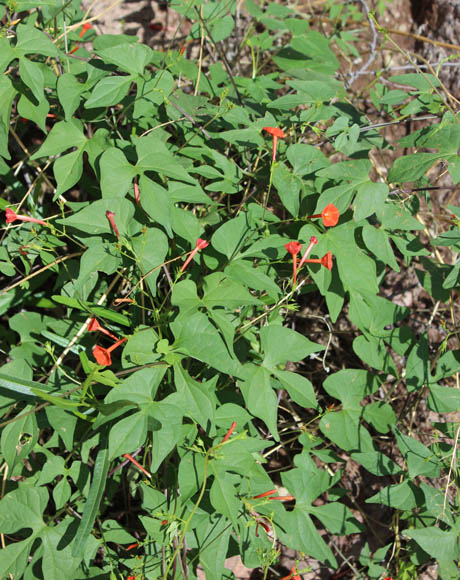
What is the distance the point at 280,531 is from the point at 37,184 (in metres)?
1.47

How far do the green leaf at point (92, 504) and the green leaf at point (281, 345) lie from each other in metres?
0.53

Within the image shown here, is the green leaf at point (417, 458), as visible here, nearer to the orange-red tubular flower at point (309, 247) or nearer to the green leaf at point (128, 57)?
the orange-red tubular flower at point (309, 247)

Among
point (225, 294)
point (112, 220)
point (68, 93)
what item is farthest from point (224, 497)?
point (68, 93)

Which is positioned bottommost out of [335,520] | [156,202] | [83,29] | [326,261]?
[335,520]

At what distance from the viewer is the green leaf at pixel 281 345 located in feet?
5.12

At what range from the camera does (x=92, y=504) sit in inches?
53.1

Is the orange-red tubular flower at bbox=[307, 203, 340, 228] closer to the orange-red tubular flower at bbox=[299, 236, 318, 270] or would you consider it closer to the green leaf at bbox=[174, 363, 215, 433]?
the orange-red tubular flower at bbox=[299, 236, 318, 270]

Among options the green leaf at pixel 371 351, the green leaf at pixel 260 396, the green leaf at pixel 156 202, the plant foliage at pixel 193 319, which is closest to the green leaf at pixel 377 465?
the plant foliage at pixel 193 319

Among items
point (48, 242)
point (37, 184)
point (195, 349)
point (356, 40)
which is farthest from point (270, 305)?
point (356, 40)

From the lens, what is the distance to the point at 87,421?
1.65m

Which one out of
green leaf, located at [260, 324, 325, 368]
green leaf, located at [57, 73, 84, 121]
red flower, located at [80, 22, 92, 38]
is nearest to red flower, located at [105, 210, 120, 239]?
green leaf, located at [57, 73, 84, 121]

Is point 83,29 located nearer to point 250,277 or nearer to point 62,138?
point 62,138

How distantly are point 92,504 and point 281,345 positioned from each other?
0.66 metres

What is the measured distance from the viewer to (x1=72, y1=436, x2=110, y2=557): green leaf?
132 centimetres
